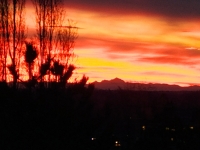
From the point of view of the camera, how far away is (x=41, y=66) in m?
24.6

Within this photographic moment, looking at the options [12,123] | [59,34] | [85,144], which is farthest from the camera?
[59,34]

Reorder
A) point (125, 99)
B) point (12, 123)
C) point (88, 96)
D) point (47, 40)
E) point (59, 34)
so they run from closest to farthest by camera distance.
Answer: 1. point (12, 123)
2. point (88, 96)
3. point (47, 40)
4. point (59, 34)
5. point (125, 99)

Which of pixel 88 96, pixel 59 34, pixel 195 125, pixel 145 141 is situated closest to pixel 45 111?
pixel 88 96

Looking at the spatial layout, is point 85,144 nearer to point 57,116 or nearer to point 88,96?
point 57,116

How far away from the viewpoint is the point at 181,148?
83.5ft

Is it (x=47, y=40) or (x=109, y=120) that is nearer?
(x=109, y=120)

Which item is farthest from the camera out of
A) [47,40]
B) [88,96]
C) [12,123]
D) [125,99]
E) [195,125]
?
[125,99]

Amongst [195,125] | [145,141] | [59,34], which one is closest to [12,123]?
[145,141]

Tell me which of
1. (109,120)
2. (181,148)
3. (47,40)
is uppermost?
(47,40)

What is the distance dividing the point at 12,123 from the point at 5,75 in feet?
33.9

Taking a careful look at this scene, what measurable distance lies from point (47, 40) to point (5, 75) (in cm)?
558

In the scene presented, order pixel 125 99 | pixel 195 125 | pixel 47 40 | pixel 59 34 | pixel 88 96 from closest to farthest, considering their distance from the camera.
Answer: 1. pixel 88 96
2. pixel 195 125
3. pixel 47 40
4. pixel 59 34
5. pixel 125 99

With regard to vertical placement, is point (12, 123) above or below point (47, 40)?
below

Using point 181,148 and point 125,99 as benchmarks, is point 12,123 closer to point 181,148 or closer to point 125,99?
point 181,148
